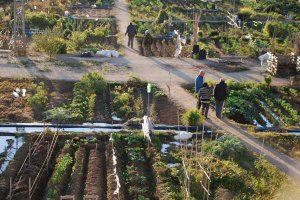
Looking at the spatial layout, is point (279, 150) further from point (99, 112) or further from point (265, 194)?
point (99, 112)

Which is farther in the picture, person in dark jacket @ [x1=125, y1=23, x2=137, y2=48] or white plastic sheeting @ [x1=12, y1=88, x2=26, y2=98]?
person in dark jacket @ [x1=125, y1=23, x2=137, y2=48]

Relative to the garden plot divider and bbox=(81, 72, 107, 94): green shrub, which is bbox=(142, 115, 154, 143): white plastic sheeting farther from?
bbox=(81, 72, 107, 94): green shrub

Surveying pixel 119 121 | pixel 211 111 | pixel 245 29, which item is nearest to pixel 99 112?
pixel 119 121

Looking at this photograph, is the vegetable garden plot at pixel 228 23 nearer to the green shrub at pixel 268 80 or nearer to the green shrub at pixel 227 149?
the green shrub at pixel 268 80

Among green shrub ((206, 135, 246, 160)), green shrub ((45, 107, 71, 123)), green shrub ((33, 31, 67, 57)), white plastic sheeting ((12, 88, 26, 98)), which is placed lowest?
green shrub ((206, 135, 246, 160))

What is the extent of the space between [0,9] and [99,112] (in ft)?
62.7

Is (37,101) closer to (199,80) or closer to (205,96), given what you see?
(199,80)

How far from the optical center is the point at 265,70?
24.1m

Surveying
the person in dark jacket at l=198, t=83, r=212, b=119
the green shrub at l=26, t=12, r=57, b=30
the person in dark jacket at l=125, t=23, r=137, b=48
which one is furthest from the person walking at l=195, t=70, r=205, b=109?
the green shrub at l=26, t=12, r=57, b=30

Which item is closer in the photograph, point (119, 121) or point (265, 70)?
point (119, 121)

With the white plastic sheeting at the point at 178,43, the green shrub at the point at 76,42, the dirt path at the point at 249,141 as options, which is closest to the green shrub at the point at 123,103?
the dirt path at the point at 249,141

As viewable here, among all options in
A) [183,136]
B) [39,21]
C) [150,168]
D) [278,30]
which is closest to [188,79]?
[183,136]

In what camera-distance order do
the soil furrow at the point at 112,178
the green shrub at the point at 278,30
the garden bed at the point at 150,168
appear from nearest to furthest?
the soil furrow at the point at 112,178 → the garden bed at the point at 150,168 → the green shrub at the point at 278,30

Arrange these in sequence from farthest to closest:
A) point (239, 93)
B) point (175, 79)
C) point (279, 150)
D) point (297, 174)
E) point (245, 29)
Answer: point (245, 29) → point (175, 79) → point (239, 93) → point (279, 150) → point (297, 174)
